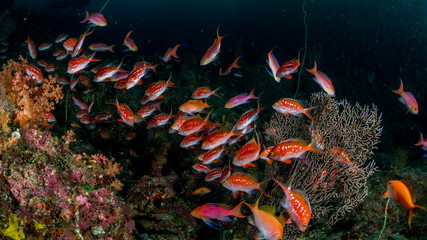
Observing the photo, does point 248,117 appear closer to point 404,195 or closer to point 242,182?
point 242,182

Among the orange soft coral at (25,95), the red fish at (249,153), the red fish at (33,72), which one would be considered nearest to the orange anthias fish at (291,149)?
the red fish at (249,153)

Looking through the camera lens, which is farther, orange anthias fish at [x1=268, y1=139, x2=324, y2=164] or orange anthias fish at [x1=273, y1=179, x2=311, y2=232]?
orange anthias fish at [x1=268, y1=139, x2=324, y2=164]

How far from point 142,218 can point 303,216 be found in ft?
9.82

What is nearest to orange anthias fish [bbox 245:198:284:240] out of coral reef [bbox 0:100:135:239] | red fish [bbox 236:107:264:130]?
red fish [bbox 236:107:264:130]

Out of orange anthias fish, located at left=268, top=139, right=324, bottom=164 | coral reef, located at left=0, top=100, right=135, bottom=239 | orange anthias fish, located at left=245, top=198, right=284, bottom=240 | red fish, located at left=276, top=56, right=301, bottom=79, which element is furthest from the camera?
red fish, located at left=276, top=56, right=301, bottom=79

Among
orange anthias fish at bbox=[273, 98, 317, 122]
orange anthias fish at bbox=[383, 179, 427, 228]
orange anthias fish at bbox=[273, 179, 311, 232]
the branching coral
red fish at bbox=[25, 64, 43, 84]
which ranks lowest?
the branching coral

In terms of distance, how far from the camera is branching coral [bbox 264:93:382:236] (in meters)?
3.67

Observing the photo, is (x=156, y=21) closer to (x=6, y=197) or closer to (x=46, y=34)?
(x=46, y=34)

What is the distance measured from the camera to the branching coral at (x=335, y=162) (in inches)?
144

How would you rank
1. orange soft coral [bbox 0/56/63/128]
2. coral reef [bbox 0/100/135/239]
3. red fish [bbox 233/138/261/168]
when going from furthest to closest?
1. red fish [bbox 233/138/261/168]
2. orange soft coral [bbox 0/56/63/128]
3. coral reef [bbox 0/100/135/239]

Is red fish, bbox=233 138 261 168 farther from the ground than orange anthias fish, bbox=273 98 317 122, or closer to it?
closer to it

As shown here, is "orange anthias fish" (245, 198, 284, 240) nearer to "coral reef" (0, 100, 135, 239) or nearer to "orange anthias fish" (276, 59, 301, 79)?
"coral reef" (0, 100, 135, 239)

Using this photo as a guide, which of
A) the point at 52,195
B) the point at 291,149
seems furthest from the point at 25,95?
the point at 291,149

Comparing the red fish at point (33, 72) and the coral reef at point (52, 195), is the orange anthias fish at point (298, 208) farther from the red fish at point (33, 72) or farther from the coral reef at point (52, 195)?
the red fish at point (33, 72)
